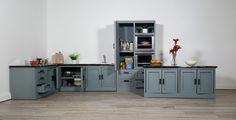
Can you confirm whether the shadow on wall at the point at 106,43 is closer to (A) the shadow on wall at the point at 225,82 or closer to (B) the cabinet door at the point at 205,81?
(B) the cabinet door at the point at 205,81

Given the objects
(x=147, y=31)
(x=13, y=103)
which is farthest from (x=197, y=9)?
(x=13, y=103)

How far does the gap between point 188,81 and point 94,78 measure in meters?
2.64

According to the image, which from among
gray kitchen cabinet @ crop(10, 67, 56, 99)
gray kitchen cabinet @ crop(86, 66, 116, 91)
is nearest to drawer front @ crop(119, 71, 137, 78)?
gray kitchen cabinet @ crop(86, 66, 116, 91)

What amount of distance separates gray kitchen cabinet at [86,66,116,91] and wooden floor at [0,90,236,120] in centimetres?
130

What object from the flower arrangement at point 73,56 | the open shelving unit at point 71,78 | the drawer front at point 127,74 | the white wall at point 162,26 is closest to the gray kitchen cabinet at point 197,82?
the drawer front at point 127,74

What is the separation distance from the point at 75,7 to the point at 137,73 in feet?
9.15

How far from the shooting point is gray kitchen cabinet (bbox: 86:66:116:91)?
6898 millimetres

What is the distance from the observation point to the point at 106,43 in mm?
7449

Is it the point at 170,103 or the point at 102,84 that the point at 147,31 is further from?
the point at 170,103

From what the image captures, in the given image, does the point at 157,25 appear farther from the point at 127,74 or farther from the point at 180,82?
the point at 180,82

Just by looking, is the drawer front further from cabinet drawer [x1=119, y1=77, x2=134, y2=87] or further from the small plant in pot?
the small plant in pot

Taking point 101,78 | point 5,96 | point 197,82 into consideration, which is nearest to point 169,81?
point 197,82

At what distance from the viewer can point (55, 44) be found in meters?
Answer: 7.52

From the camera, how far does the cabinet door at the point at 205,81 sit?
18.2 feet
